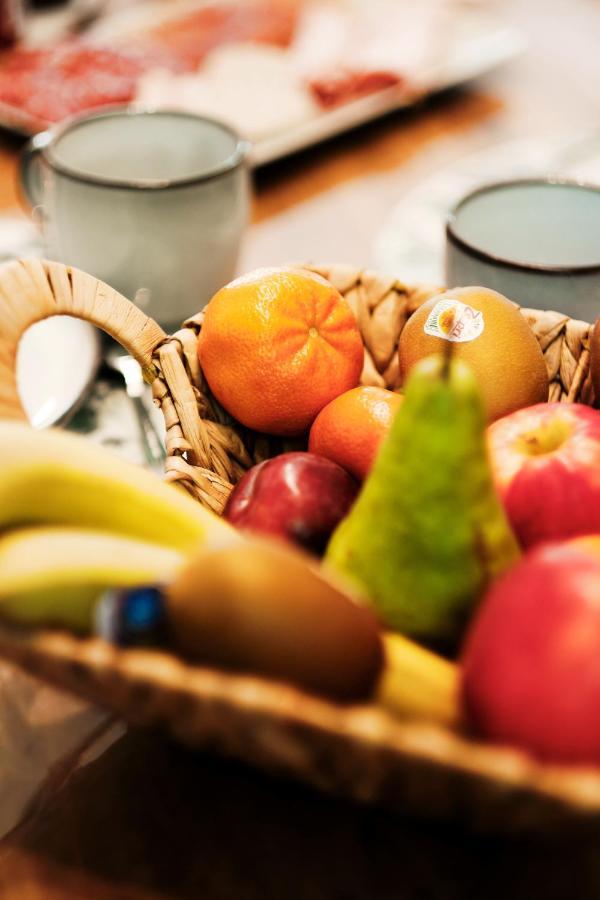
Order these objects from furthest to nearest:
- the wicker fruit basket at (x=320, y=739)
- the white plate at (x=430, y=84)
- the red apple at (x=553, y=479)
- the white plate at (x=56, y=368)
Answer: the white plate at (x=430, y=84) < the white plate at (x=56, y=368) < the red apple at (x=553, y=479) < the wicker fruit basket at (x=320, y=739)

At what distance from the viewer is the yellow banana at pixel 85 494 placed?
32cm

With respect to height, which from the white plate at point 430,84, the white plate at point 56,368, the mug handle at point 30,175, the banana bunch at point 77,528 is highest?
the banana bunch at point 77,528

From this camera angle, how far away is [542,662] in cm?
26

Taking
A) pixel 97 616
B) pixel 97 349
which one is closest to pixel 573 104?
pixel 97 349

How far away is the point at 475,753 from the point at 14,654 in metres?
0.15

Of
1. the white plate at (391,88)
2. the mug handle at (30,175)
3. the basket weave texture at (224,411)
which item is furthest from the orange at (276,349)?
the white plate at (391,88)

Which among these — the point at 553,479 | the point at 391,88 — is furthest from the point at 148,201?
the point at 391,88

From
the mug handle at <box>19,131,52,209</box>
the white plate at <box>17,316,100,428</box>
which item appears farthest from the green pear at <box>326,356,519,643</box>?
the mug handle at <box>19,131,52,209</box>

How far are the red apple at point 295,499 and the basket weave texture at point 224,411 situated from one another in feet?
0.09

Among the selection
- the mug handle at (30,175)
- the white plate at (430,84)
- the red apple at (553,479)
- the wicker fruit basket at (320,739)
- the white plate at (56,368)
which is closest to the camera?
the wicker fruit basket at (320,739)

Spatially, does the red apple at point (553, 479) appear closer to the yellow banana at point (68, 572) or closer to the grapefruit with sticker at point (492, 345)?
the grapefruit with sticker at point (492, 345)

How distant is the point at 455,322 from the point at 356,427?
8 centimetres

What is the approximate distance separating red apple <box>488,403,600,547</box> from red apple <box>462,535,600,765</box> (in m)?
0.09

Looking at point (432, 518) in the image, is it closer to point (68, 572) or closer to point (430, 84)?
point (68, 572)
